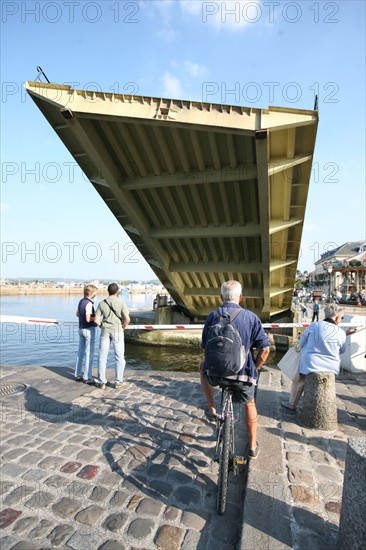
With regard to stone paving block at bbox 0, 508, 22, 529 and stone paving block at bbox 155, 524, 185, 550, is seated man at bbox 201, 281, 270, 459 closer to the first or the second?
stone paving block at bbox 155, 524, 185, 550

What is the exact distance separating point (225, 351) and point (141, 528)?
1.40 m

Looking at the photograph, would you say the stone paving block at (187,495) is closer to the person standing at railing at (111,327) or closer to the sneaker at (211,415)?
the sneaker at (211,415)

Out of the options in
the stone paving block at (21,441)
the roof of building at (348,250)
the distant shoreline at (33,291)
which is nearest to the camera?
the stone paving block at (21,441)

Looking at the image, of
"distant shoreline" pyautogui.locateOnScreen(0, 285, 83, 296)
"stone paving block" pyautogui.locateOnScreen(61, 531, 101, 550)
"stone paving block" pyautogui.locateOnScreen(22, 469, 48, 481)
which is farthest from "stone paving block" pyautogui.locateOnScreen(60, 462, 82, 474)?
"distant shoreline" pyautogui.locateOnScreen(0, 285, 83, 296)

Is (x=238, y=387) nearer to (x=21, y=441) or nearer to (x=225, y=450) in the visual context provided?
(x=225, y=450)

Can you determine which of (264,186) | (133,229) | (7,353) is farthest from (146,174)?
(7,353)

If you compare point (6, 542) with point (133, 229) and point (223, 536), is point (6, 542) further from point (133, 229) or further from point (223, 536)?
point (133, 229)

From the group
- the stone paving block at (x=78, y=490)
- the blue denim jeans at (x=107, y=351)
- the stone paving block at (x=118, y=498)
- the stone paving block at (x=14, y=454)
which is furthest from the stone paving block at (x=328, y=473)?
the blue denim jeans at (x=107, y=351)

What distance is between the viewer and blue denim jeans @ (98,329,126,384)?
17.6 feet

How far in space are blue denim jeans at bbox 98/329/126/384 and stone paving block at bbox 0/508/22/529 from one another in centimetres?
278

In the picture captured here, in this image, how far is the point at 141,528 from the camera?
237 cm

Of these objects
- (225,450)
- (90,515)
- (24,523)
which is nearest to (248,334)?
(225,450)

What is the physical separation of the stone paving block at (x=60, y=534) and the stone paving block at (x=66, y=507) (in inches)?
4.6

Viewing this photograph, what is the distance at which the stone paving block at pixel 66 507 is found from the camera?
2.52 meters
